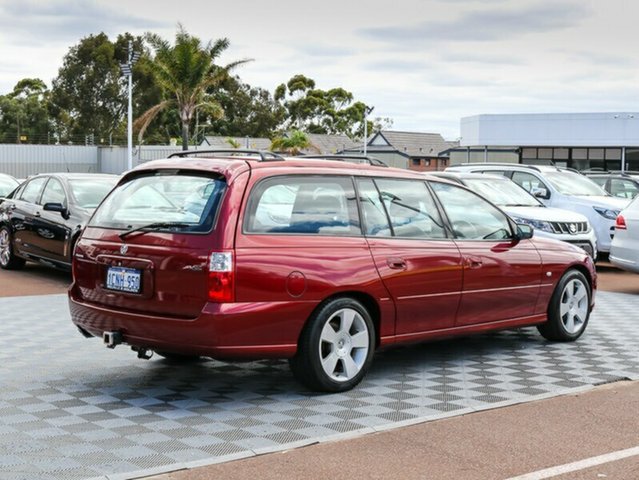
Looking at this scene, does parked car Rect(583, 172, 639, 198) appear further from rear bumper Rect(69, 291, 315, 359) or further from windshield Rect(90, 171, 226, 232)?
rear bumper Rect(69, 291, 315, 359)

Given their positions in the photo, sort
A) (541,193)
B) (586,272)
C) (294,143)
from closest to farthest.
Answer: (586,272)
(541,193)
(294,143)

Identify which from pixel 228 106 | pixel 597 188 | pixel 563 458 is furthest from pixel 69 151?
pixel 563 458

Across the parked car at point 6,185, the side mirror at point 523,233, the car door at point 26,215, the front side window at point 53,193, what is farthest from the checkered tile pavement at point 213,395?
the parked car at point 6,185

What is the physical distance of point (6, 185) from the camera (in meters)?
19.8

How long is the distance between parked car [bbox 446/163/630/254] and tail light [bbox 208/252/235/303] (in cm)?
1203

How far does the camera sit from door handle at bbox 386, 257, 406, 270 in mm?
7199

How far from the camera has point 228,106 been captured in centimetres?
9006

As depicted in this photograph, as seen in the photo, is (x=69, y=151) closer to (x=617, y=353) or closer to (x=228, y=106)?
(x=228, y=106)

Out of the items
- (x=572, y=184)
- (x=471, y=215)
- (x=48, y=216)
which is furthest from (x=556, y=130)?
(x=471, y=215)

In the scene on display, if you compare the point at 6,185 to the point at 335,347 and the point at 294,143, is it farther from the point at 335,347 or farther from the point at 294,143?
the point at 294,143

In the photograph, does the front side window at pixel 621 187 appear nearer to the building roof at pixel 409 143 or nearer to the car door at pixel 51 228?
the car door at pixel 51 228

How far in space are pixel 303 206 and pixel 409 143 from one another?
84.3m

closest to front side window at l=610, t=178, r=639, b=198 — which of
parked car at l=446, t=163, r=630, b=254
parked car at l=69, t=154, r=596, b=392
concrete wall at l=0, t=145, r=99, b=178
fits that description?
parked car at l=446, t=163, r=630, b=254

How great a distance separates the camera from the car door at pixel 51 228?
1339 cm
